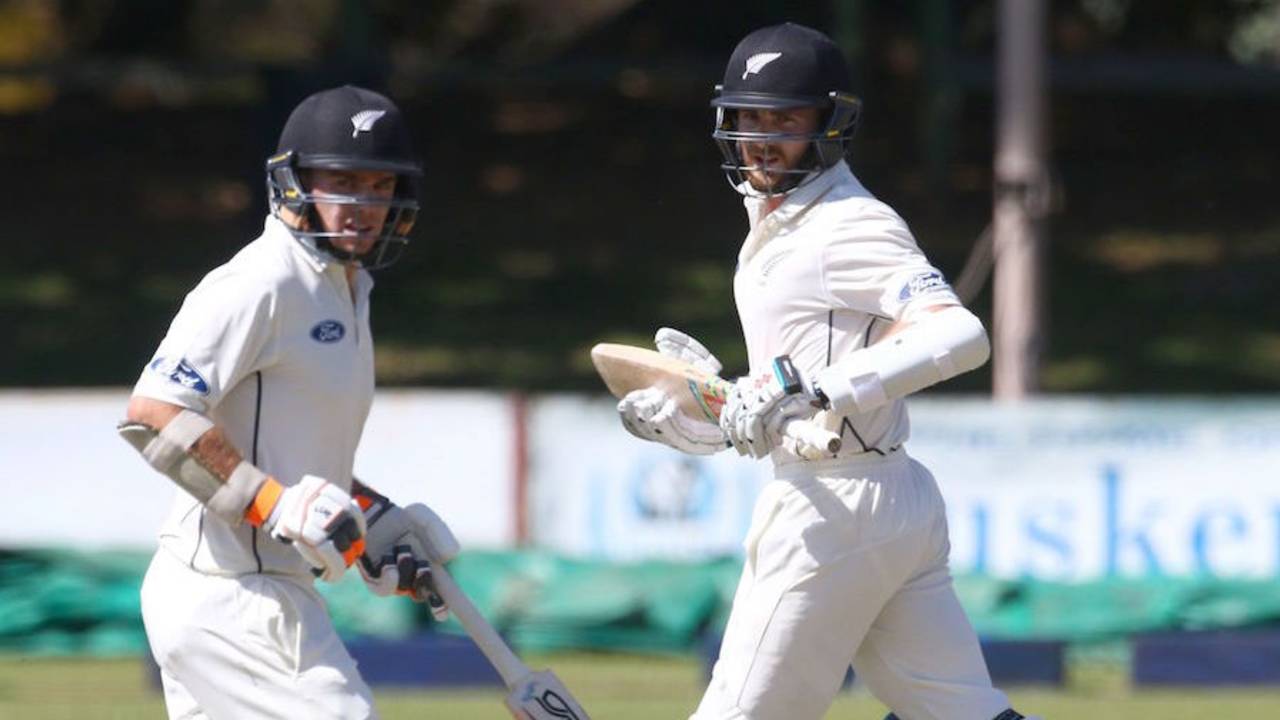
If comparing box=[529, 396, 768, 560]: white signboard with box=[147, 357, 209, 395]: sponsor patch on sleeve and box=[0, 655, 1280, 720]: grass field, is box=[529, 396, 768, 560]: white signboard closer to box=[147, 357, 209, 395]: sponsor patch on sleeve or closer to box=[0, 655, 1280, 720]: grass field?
box=[0, 655, 1280, 720]: grass field

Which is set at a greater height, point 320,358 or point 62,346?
point 320,358

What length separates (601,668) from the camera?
33.7ft

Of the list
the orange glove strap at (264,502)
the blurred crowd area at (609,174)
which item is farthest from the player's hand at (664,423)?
the blurred crowd area at (609,174)

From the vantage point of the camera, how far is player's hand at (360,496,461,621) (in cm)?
515

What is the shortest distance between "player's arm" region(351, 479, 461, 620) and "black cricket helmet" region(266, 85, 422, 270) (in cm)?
59

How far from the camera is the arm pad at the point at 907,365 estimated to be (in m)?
4.89

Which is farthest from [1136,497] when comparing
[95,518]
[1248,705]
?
[95,518]

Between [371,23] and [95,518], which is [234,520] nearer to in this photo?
[95,518]

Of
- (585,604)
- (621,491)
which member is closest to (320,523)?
(585,604)

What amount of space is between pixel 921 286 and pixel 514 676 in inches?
49.1

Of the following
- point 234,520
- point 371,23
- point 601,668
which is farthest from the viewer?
point 371,23

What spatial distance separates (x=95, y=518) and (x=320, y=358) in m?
6.03

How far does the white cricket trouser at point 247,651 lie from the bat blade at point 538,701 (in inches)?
20.4

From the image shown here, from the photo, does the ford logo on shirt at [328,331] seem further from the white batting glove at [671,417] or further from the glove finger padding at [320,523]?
the white batting glove at [671,417]
